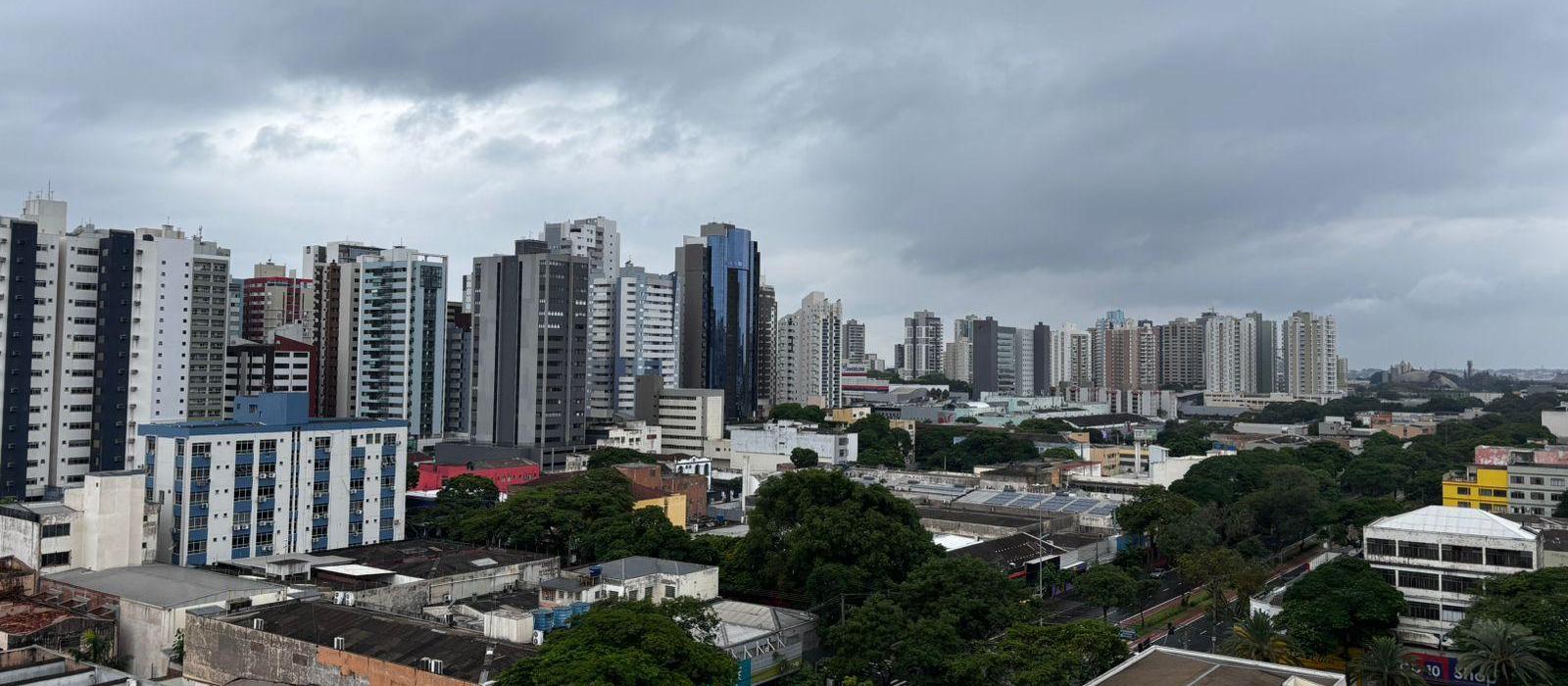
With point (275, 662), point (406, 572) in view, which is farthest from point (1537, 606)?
point (275, 662)

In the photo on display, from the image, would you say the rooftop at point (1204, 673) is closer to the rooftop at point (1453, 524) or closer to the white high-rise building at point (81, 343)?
the rooftop at point (1453, 524)

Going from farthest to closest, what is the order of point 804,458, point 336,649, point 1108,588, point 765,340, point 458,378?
point 765,340 → point 458,378 → point 804,458 → point 1108,588 → point 336,649

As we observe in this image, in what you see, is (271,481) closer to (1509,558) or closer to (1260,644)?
(1260,644)

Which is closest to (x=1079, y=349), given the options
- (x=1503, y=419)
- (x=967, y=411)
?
(x=967, y=411)

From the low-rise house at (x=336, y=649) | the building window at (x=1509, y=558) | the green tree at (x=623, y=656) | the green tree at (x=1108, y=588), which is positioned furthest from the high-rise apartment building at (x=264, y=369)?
the building window at (x=1509, y=558)

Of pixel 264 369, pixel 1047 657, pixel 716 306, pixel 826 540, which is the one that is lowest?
pixel 1047 657

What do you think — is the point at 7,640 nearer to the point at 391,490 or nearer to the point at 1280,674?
the point at 391,490
